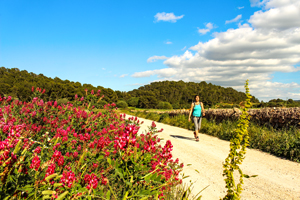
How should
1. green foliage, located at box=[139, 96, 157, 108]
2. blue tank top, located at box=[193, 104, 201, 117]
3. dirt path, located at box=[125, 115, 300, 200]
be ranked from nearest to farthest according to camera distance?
dirt path, located at box=[125, 115, 300, 200] → blue tank top, located at box=[193, 104, 201, 117] → green foliage, located at box=[139, 96, 157, 108]

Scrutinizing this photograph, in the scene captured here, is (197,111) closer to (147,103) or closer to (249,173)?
(249,173)

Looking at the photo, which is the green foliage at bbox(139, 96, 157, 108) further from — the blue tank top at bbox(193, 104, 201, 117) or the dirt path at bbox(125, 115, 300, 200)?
the dirt path at bbox(125, 115, 300, 200)

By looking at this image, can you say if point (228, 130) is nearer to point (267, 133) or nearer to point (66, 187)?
point (267, 133)

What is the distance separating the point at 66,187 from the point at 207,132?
30.3 ft

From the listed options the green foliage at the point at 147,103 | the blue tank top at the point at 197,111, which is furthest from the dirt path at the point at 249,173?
the green foliage at the point at 147,103

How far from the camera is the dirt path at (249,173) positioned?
349 centimetres

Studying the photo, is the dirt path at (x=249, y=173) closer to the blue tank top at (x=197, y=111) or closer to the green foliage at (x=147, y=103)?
the blue tank top at (x=197, y=111)

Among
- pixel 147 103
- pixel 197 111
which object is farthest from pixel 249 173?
pixel 147 103

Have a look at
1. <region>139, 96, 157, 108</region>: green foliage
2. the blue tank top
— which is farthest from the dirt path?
<region>139, 96, 157, 108</region>: green foliage

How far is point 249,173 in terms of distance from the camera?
4.45m

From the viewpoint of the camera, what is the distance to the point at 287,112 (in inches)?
280

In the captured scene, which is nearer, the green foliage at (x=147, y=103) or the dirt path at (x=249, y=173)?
the dirt path at (x=249, y=173)

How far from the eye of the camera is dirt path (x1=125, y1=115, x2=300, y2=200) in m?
3.49

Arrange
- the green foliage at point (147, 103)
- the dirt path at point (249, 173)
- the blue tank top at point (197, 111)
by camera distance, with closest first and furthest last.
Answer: the dirt path at point (249, 173), the blue tank top at point (197, 111), the green foliage at point (147, 103)
